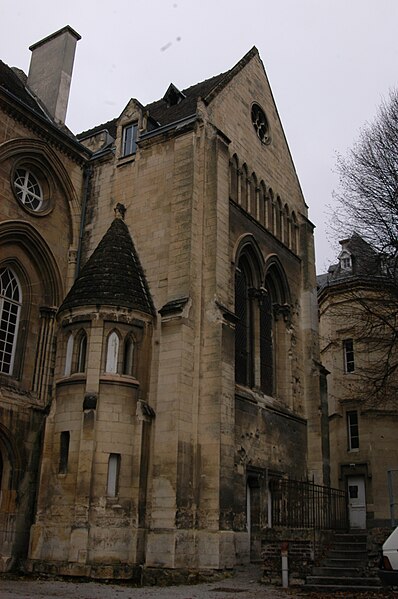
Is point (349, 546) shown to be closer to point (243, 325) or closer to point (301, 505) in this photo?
point (301, 505)

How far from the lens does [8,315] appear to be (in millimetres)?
18109

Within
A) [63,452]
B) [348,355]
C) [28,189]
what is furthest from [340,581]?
[348,355]

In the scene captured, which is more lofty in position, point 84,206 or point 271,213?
point 271,213

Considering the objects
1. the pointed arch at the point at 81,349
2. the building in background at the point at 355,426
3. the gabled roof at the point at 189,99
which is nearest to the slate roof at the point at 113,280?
the pointed arch at the point at 81,349

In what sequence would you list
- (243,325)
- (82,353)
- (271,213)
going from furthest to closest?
(271,213) < (243,325) < (82,353)

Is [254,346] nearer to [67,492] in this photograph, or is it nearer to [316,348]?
[316,348]

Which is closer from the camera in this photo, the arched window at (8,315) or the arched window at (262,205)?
the arched window at (8,315)

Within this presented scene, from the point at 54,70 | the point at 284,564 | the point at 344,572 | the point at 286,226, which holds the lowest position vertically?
the point at 344,572

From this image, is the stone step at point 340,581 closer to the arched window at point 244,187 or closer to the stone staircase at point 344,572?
the stone staircase at point 344,572

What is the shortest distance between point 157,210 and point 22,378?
621 cm

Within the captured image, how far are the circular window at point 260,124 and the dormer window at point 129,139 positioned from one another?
4.53 m

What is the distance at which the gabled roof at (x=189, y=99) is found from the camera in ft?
69.7

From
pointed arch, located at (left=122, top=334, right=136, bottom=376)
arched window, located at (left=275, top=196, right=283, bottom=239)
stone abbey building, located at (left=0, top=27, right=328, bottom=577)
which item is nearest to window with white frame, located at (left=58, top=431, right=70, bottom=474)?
stone abbey building, located at (left=0, top=27, right=328, bottom=577)

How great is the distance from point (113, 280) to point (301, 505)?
29.7ft
